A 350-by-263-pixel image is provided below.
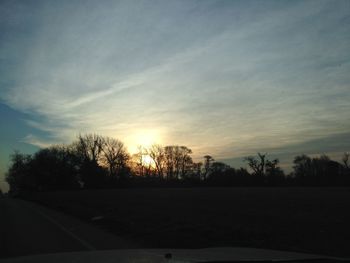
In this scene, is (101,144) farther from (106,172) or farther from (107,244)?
(107,244)

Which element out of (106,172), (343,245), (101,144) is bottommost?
(343,245)

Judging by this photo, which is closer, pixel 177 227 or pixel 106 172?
pixel 177 227

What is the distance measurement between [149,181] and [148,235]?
9460 centimetres

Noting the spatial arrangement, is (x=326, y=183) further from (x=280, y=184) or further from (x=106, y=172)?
(x=106, y=172)

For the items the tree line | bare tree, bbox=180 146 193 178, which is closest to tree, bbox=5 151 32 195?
the tree line

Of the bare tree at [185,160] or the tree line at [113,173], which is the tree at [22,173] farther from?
the bare tree at [185,160]

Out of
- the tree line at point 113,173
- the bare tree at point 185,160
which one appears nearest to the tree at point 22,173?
the tree line at point 113,173

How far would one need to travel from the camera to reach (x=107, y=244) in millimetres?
10656

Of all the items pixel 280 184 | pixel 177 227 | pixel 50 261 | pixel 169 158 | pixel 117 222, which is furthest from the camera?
pixel 169 158

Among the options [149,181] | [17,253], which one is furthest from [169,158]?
[17,253]

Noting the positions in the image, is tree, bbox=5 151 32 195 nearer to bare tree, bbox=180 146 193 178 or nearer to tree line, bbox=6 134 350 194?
tree line, bbox=6 134 350 194

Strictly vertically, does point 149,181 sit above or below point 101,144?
below

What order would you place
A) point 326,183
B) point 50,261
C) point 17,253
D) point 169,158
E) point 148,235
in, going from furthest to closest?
1. point 169,158
2. point 326,183
3. point 148,235
4. point 17,253
5. point 50,261

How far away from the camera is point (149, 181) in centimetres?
10656
